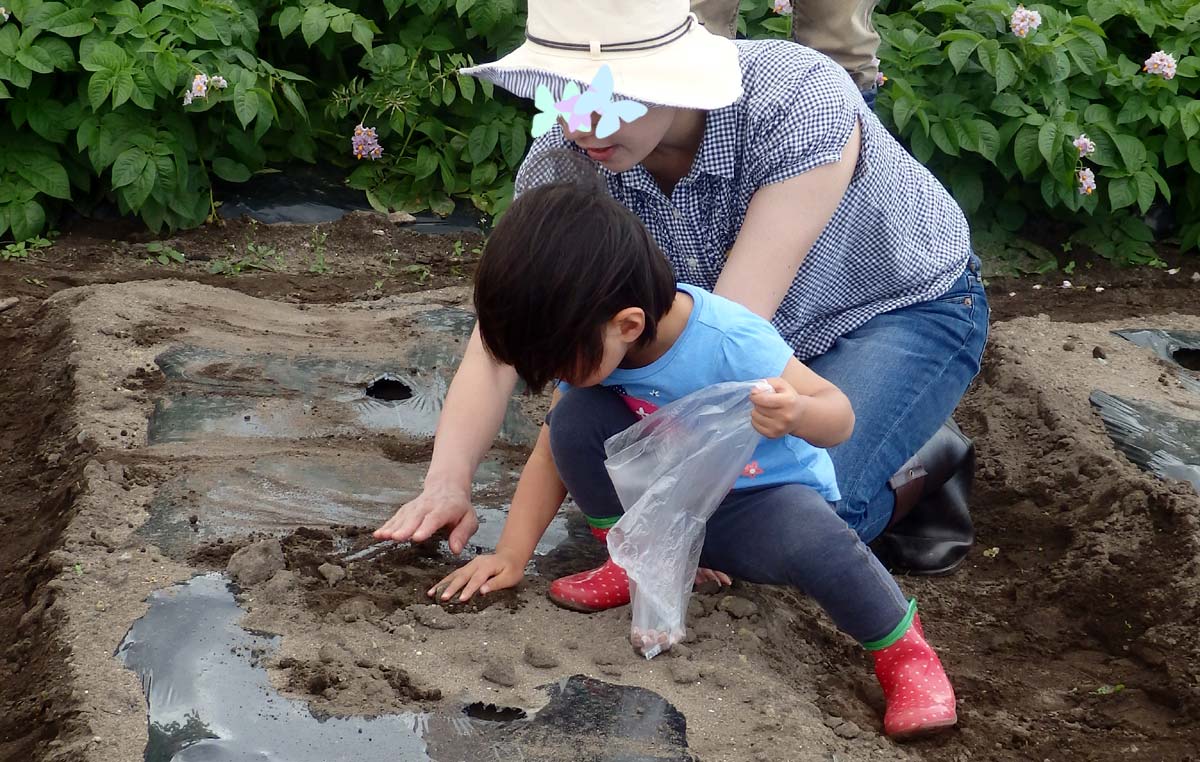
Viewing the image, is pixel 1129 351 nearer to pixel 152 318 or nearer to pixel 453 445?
pixel 453 445

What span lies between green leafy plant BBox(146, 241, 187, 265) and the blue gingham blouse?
2027mm

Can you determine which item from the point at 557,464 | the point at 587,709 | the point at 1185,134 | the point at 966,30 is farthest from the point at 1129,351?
the point at 587,709

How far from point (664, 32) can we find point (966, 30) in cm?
247

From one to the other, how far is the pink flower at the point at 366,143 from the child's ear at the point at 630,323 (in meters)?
2.67

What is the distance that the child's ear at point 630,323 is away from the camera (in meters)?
1.77

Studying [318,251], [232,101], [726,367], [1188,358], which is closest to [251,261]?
[318,251]

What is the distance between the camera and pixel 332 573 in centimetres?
215

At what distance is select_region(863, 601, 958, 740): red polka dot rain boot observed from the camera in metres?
1.95

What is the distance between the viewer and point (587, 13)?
196 centimetres

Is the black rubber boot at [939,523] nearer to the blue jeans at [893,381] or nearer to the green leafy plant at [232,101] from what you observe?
the blue jeans at [893,381]

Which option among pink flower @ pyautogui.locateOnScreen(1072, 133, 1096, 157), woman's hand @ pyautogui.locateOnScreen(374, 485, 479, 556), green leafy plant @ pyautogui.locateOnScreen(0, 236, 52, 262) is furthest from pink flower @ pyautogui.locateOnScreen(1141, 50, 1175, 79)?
green leafy plant @ pyautogui.locateOnScreen(0, 236, 52, 262)

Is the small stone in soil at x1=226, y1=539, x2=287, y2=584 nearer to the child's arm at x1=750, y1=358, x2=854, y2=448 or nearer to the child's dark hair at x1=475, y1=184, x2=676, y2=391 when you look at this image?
the child's dark hair at x1=475, y1=184, x2=676, y2=391

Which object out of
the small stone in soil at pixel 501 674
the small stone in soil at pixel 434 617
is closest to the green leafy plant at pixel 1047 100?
the small stone in soil at pixel 434 617

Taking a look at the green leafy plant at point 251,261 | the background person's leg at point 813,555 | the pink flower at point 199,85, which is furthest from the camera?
the green leafy plant at point 251,261
